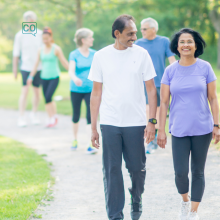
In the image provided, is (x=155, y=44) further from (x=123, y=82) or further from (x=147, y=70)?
(x=123, y=82)

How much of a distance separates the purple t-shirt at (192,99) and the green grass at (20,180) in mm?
1827

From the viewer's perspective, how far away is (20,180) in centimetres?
515

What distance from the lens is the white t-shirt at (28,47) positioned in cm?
936

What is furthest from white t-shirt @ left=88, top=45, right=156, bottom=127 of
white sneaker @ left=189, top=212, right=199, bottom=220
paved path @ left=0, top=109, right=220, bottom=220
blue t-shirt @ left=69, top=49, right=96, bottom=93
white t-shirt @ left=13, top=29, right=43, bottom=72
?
white t-shirt @ left=13, top=29, right=43, bottom=72

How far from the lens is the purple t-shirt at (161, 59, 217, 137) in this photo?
3486mm

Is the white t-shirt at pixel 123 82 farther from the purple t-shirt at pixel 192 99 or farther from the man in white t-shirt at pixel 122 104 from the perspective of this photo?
the purple t-shirt at pixel 192 99

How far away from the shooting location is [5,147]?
23.6 feet

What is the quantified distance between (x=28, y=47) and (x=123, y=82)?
20.9 feet

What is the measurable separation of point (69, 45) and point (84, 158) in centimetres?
5155

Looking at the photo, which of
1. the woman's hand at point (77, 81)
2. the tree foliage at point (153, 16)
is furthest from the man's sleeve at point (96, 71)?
the tree foliage at point (153, 16)

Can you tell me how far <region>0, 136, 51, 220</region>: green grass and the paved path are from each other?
170 millimetres

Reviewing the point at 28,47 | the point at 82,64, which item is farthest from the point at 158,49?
the point at 28,47

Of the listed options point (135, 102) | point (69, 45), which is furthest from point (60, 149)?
point (69, 45)

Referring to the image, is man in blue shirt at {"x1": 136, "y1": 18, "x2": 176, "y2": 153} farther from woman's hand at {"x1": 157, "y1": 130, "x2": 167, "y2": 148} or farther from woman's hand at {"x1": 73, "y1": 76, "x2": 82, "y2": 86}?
woman's hand at {"x1": 157, "y1": 130, "x2": 167, "y2": 148}
